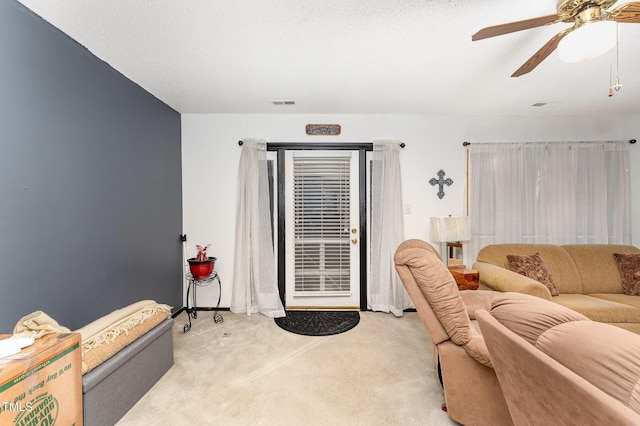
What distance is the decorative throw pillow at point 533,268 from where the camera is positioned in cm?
267

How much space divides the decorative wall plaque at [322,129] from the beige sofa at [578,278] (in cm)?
234

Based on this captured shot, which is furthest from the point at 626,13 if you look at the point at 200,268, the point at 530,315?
the point at 200,268

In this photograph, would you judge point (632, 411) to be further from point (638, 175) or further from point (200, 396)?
point (638, 175)

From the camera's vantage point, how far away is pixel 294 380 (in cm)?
206

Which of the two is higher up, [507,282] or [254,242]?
[254,242]

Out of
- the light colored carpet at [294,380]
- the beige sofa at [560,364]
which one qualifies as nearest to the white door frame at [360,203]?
the light colored carpet at [294,380]

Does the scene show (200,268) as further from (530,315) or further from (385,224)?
(530,315)

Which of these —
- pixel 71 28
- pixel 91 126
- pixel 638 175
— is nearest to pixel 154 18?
pixel 71 28

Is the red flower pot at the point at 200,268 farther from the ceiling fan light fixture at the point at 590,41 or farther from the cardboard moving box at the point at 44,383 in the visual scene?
the ceiling fan light fixture at the point at 590,41

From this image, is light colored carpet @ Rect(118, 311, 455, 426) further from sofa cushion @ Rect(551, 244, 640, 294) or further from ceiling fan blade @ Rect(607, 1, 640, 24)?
ceiling fan blade @ Rect(607, 1, 640, 24)

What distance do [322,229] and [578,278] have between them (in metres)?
2.82

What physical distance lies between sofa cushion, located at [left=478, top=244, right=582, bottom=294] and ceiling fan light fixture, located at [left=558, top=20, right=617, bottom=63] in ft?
7.35

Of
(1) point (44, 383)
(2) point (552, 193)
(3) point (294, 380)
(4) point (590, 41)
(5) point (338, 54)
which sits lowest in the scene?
(3) point (294, 380)

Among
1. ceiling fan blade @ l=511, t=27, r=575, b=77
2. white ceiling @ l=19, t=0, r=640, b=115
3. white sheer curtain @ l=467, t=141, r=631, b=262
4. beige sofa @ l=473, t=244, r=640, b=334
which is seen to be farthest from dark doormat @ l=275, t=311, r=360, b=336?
ceiling fan blade @ l=511, t=27, r=575, b=77
